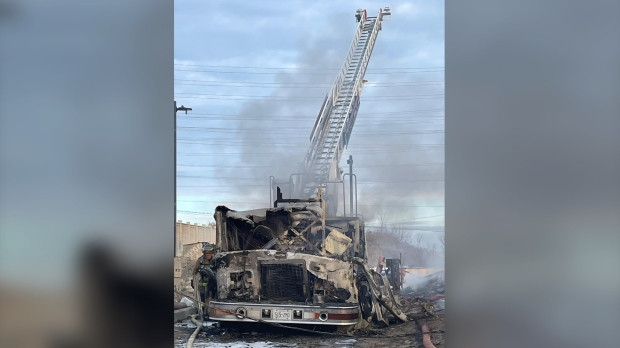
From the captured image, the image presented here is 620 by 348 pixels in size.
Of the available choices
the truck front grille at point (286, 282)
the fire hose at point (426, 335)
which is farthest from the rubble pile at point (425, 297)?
the truck front grille at point (286, 282)

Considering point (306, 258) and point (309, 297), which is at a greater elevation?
point (306, 258)

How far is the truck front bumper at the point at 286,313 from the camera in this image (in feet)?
9.79

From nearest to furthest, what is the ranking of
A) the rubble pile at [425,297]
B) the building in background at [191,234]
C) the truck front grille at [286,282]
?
the rubble pile at [425,297] → the building in background at [191,234] → the truck front grille at [286,282]

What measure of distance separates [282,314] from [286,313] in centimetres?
2

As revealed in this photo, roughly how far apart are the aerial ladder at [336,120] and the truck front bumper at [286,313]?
0.51 m

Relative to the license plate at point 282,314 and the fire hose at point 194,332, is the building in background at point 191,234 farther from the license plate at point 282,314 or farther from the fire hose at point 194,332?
the license plate at point 282,314

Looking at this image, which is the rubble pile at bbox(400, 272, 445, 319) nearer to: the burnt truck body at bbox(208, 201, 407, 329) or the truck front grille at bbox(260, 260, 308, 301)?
the burnt truck body at bbox(208, 201, 407, 329)

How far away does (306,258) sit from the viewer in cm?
316

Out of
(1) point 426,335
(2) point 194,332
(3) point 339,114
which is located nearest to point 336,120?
(3) point 339,114

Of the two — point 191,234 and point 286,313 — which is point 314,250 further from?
point 191,234
